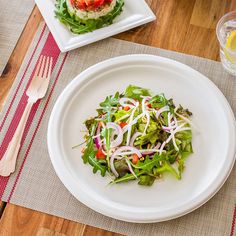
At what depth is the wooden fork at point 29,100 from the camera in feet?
4.10

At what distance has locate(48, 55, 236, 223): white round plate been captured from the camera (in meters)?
1.13

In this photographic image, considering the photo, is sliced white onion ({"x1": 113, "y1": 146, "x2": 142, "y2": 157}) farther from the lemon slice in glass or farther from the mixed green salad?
the lemon slice in glass

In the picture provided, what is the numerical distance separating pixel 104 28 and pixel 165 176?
22.1 inches

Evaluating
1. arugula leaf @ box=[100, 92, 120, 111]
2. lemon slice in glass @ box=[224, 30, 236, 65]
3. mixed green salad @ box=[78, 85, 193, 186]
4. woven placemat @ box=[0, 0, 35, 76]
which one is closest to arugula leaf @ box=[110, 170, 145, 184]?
mixed green salad @ box=[78, 85, 193, 186]

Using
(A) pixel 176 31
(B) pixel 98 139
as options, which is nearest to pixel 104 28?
(A) pixel 176 31

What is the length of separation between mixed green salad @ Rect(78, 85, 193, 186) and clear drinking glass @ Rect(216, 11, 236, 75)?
0.82 feet

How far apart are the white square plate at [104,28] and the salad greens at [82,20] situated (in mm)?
13

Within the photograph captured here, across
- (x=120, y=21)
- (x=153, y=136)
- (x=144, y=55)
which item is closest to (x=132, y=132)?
(x=153, y=136)

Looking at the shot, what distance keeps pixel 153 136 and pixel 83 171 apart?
0.22 m

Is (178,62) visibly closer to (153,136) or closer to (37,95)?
(153,136)

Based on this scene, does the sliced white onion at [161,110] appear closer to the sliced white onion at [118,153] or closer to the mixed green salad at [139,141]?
the mixed green salad at [139,141]

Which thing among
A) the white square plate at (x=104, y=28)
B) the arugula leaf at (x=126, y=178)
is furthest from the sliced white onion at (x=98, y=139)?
the white square plate at (x=104, y=28)

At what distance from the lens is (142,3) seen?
151 cm

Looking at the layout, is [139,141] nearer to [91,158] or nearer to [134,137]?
[134,137]
